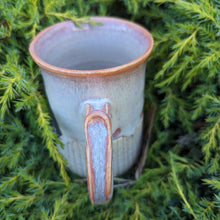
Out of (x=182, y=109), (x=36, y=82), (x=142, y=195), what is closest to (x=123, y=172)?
(x=142, y=195)

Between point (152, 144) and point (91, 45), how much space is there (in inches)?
14.1

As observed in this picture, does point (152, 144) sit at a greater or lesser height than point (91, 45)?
lesser

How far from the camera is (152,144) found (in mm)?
785

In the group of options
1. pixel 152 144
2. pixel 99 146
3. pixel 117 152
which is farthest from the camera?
pixel 152 144

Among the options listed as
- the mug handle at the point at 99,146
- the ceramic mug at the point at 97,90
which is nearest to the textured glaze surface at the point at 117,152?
the ceramic mug at the point at 97,90

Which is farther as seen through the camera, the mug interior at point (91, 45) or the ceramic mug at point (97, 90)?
the mug interior at point (91, 45)

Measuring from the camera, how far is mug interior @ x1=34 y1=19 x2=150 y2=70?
2.13 feet

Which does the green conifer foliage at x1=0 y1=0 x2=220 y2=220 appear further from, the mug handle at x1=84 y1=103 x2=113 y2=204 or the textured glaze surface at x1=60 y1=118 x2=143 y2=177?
the mug handle at x1=84 y1=103 x2=113 y2=204

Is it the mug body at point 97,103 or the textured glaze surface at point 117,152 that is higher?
the mug body at point 97,103

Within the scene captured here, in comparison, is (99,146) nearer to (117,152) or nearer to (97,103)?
(97,103)

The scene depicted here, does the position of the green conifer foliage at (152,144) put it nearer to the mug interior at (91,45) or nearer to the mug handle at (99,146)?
the mug interior at (91,45)

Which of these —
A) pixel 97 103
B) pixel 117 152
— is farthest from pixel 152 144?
pixel 97 103

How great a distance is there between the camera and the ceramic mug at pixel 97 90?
0.49 m

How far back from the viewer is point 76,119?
60cm
